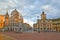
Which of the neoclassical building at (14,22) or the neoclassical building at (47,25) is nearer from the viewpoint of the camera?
the neoclassical building at (14,22)

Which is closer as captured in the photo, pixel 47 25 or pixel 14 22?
pixel 14 22

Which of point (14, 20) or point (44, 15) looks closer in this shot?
point (14, 20)

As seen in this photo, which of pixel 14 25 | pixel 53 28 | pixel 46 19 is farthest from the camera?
pixel 46 19

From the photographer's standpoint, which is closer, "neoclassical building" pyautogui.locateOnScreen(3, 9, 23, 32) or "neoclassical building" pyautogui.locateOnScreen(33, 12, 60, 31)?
"neoclassical building" pyautogui.locateOnScreen(3, 9, 23, 32)

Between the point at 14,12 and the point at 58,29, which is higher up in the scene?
the point at 14,12

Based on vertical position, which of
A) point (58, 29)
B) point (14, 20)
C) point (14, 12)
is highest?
point (14, 12)

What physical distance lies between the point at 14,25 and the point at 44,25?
21.5m

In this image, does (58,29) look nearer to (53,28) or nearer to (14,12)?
(53,28)

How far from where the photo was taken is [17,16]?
87625 millimetres

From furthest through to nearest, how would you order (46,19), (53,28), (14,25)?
(46,19), (53,28), (14,25)

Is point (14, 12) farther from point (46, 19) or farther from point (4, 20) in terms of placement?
point (46, 19)

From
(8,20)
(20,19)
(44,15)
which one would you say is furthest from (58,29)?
(8,20)

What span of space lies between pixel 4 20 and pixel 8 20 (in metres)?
Result: 6.59

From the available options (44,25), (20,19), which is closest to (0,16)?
(20,19)
